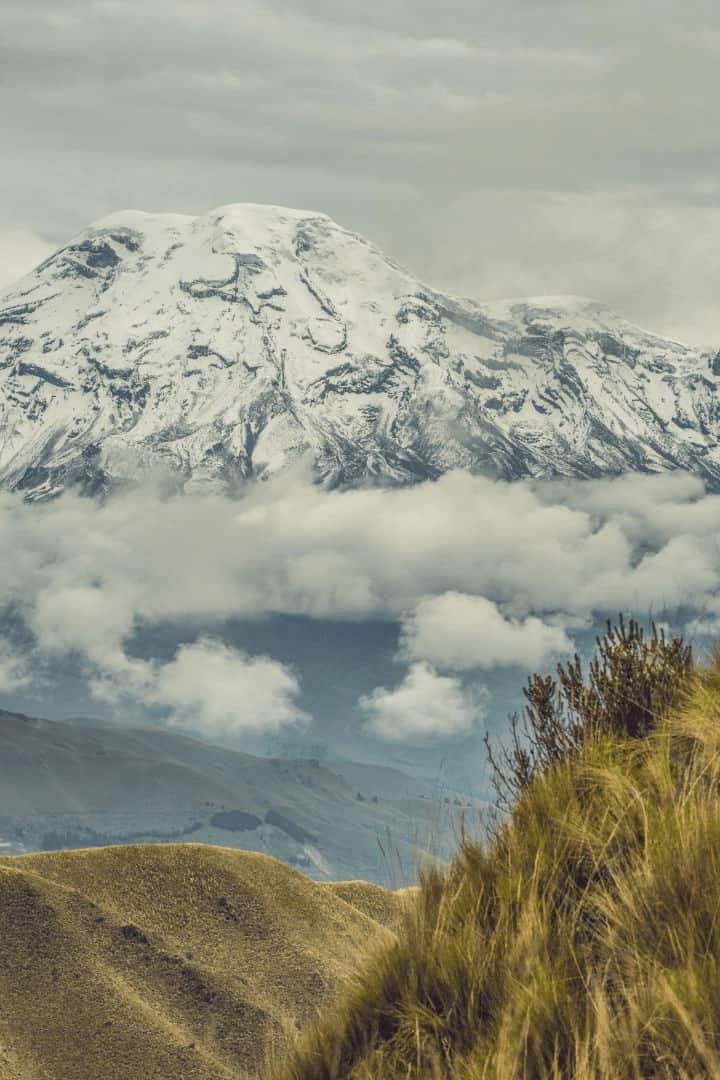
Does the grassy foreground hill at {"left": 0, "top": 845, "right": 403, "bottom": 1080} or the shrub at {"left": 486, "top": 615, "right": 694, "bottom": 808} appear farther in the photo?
the grassy foreground hill at {"left": 0, "top": 845, "right": 403, "bottom": 1080}

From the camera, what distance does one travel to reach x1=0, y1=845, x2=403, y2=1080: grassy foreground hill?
26688mm

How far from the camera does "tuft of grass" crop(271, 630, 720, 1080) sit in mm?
6836

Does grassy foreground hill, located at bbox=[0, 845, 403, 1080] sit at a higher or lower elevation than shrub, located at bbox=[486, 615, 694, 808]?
lower

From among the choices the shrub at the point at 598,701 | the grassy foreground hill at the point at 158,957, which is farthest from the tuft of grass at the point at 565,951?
the grassy foreground hill at the point at 158,957

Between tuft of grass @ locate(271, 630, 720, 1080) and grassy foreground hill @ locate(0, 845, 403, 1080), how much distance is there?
1685cm

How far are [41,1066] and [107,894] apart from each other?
662cm

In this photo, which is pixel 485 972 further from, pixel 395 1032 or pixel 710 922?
pixel 710 922

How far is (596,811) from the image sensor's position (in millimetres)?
9695

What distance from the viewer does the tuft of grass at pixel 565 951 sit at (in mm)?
6836

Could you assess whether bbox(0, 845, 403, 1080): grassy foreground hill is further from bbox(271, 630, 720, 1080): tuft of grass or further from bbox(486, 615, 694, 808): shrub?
bbox(271, 630, 720, 1080): tuft of grass

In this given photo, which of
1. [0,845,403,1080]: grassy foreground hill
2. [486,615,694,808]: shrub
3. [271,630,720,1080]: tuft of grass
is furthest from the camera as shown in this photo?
[0,845,403,1080]: grassy foreground hill

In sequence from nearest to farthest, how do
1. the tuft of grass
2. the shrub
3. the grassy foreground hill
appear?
the tuft of grass
the shrub
the grassy foreground hill

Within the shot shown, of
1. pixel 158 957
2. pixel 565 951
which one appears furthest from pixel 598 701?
pixel 158 957

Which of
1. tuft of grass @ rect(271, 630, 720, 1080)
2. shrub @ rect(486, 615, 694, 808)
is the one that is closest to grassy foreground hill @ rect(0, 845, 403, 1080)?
shrub @ rect(486, 615, 694, 808)
